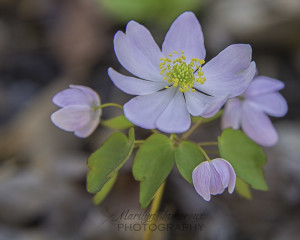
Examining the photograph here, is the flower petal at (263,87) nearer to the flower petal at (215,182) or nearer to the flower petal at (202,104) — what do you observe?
the flower petal at (202,104)

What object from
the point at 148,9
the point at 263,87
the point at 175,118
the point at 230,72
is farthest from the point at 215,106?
the point at 148,9

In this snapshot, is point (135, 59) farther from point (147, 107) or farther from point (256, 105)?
point (256, 105)

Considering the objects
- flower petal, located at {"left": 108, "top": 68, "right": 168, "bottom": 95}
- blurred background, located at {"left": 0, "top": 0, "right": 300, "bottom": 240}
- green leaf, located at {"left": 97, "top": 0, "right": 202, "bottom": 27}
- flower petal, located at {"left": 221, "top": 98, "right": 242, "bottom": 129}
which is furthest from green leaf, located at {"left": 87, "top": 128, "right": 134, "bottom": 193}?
green leaf, located at {"left": 97, "top": 0, "right": 202, "bottom": 27}

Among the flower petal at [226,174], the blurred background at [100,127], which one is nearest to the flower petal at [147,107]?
the flower petal at [226,174]

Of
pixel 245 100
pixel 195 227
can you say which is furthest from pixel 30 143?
pixel 245 100

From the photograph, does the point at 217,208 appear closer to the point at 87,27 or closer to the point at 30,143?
the point at 30,143
